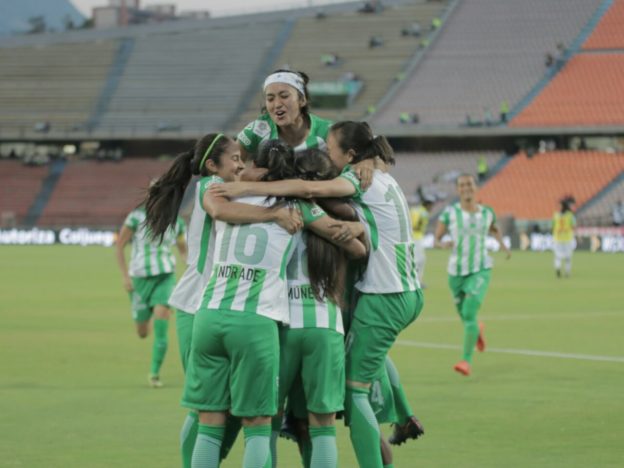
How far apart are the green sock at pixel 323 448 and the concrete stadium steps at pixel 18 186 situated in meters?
66.1

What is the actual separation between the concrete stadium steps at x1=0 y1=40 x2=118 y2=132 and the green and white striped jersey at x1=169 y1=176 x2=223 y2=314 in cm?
6928

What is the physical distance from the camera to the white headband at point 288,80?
24.9 feet

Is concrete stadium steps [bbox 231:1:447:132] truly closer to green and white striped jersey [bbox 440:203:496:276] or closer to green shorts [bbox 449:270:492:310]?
green and white striped jersey [bbox 440:203:496:276]

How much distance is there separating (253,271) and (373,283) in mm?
1224

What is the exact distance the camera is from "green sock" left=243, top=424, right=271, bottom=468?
6836 millimetres

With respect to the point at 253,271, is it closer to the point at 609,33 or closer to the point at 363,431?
the point at 363,431

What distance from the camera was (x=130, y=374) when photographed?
14.8 metres

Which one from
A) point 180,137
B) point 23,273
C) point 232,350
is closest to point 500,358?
point 232,350

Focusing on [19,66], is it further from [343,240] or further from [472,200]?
[343,240]

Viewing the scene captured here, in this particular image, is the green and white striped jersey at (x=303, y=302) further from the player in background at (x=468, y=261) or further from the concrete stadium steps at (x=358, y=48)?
the concrete stadium steps at (x=358, y=48)

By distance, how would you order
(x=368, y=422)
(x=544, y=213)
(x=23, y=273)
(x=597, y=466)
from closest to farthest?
(x=368, y=422), (x=597, y=466), (x=23, y=273), (x=544, y=213)

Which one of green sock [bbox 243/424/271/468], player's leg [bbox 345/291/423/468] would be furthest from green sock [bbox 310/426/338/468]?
player's leg [bbox 345/291/423/468]

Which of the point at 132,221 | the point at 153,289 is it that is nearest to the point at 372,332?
the point at 153,289

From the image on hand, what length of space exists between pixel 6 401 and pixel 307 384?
6202 mm
